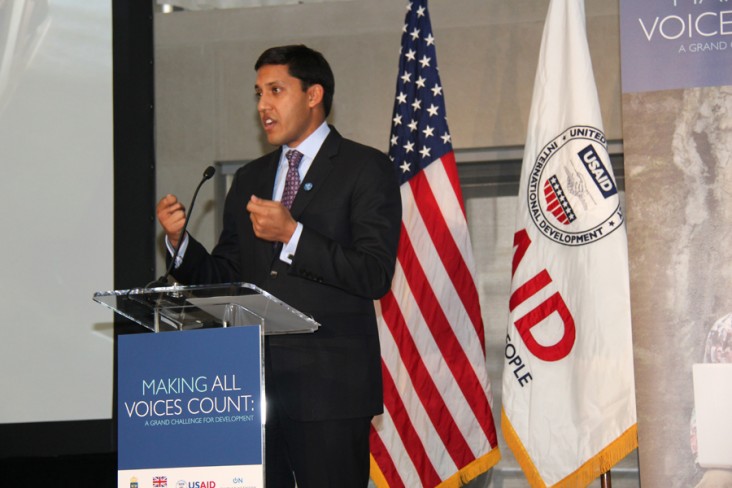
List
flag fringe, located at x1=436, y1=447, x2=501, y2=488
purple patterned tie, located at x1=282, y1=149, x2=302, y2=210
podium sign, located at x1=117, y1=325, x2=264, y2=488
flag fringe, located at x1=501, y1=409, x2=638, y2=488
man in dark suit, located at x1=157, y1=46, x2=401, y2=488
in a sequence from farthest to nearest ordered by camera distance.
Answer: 1. flag fringe, located at x1=436, y1=447, x2=501, y2=488
2. flag fringe, located at x1=501, y1=409, x2=638, y2=488
3. purple patterned tie, located at x1=282, y1=149, x2=302, y2=210
4. man in dark suit, located at x1=157, y1=46, x2=401, y2=488
5. podium sign, located at x1=117, y1=325, x2=264, y2=488

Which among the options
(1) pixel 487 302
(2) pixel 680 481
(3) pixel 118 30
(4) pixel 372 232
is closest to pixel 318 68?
(4) pixel 372 232

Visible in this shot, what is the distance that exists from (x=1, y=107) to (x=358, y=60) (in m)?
1.70

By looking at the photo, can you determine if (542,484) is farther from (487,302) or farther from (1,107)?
(1,107)

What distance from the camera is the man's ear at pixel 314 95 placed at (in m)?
2.83

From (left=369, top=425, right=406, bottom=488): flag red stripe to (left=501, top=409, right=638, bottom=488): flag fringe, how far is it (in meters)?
0.51

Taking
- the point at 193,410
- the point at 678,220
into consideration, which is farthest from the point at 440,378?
the point at 193,410

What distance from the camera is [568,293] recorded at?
146 inches

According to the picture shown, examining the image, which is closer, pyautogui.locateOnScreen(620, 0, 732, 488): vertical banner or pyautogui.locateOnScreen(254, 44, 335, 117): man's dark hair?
pyautogui.locateOnScreen(254, 44, 335, 117): man's dark hair

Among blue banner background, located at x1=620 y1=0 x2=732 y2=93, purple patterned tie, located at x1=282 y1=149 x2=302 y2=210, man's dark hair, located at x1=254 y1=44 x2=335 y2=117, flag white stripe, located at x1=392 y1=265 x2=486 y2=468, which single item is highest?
blue banner background, located at x1=620 y1=0 x2=732 y2=93

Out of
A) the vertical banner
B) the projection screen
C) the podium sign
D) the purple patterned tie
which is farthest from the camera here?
the projection screen

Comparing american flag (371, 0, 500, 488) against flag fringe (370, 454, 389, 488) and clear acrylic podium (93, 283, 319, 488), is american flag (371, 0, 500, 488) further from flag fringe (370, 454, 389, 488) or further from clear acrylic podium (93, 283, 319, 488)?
clear acrylic podium (93, 283, 319, 488)

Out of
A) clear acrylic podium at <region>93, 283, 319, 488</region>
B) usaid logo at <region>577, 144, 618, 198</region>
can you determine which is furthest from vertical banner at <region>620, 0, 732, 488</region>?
clear acrylic podium at <region>93, 283, 319, 488</region>

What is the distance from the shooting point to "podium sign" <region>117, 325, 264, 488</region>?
2039 millimetres

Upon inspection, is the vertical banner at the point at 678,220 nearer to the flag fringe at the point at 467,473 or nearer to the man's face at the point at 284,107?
the flag fringe at the point at 467,473
